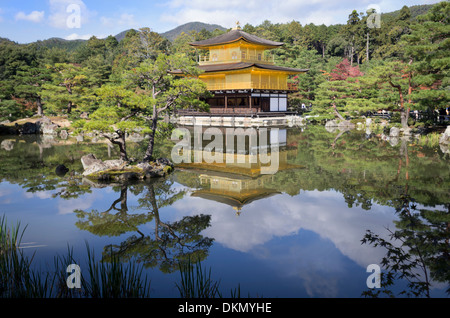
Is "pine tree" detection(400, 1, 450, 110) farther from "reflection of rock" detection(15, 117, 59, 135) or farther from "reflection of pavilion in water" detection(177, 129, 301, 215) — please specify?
"reflection of rock" detection(15, 117, 59, 135)

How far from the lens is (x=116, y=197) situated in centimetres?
1091

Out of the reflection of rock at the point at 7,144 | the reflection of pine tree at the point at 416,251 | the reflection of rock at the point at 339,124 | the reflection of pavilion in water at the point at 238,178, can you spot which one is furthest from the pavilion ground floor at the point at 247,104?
the reflection of pine tree at the point at 416,251

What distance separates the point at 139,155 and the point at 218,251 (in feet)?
39.3

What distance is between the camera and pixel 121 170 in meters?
13.6

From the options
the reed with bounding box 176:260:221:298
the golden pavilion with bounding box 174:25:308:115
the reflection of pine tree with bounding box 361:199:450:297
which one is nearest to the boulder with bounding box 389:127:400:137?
the golden pavilion with bounding box 174:25:308:115

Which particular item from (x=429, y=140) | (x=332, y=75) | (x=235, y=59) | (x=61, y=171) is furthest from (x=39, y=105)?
(x=429, y=140)

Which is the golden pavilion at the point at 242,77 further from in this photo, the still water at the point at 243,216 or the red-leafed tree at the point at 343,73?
the still water at the point at 243,216

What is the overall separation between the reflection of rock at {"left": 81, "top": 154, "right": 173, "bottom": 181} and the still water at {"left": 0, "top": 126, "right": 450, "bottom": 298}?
1.67ft

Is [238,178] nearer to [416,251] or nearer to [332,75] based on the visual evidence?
[416,251]

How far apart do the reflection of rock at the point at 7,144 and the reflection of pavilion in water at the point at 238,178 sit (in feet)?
38.1

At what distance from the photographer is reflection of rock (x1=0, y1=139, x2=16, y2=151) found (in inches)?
824

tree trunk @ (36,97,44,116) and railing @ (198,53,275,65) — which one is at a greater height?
railing @ (198,53,275,65)

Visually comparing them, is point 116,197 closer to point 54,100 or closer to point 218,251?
point 218,251

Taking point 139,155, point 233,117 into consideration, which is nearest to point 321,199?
point 139,155
